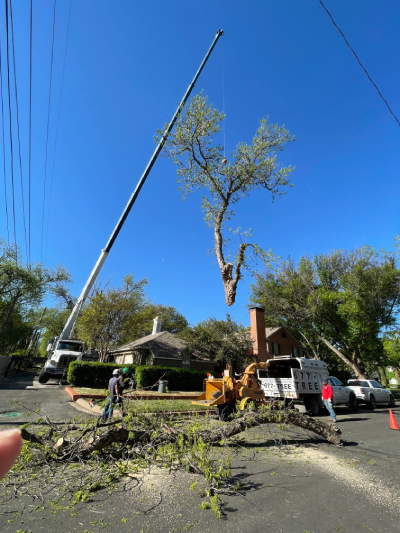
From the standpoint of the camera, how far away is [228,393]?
29.6 ft

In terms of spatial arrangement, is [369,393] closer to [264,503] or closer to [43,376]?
[264,503]

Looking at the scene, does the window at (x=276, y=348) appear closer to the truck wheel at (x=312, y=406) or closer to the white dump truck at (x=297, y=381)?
the white dump truck at (x=297, y=381)

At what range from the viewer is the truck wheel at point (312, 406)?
13.5 meters

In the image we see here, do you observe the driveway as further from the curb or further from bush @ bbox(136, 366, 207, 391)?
bush @ bbox(136, 366, 207, 391)

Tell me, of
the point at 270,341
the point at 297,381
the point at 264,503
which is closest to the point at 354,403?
the point at 297,381

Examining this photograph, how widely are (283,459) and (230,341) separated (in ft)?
58.4

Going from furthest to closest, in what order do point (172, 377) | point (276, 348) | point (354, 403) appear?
point (276, 348) < point (172, 377) < point (354, 403)

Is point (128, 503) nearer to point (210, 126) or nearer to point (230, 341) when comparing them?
point (210, 126)

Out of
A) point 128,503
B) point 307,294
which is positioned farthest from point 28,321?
point 128,503

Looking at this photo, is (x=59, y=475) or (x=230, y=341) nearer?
(x=59, y=475)

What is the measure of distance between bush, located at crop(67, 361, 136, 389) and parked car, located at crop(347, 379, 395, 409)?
52.1 feet

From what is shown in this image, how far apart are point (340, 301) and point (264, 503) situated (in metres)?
28.0

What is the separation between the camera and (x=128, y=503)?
13.2 feet

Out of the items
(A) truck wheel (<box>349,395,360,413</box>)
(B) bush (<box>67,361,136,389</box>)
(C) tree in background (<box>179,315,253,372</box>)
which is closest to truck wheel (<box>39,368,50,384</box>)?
(B) bush (<box>67,361,136,389</box>)
